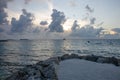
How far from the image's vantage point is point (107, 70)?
13.4 metres

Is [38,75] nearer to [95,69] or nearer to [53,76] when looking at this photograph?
[53,76]

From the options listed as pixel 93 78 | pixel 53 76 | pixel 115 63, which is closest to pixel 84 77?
pixel 93 78

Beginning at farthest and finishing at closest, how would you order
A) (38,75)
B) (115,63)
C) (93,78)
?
(115,63) → (93,78) → (38,75)

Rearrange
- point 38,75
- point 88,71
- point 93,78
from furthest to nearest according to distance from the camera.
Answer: point 88,71, point 93,78, point 38,75

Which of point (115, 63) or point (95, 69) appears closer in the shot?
point (95, 69)

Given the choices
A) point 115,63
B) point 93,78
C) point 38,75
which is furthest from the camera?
point 115,63

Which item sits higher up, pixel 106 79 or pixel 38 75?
pixel 38 75

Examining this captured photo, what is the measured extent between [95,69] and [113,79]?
212cm

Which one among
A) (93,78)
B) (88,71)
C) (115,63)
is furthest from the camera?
(115,63)

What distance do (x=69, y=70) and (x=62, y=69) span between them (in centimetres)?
59

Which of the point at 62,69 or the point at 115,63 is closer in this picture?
the point at 62,69

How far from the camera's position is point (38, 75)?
10680mm

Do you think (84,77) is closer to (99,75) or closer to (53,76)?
(99,75)

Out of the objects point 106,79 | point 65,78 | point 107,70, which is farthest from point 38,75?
point 107,70
